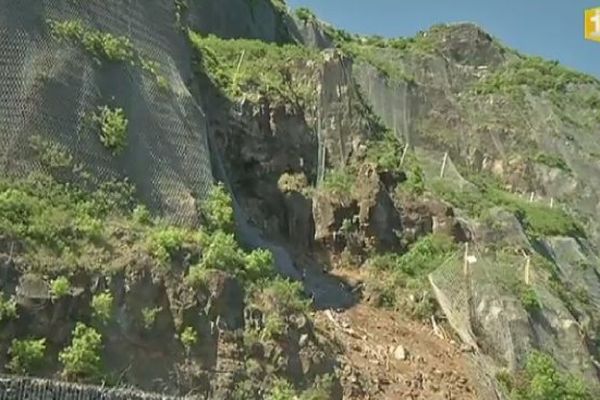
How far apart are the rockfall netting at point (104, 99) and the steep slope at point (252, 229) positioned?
0.13 feet

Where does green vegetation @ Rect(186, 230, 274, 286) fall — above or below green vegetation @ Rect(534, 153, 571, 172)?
below

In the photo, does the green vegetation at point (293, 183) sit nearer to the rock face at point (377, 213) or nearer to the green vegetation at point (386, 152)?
the rock face at point (377, 213)

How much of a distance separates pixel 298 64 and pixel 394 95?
8.85 metres

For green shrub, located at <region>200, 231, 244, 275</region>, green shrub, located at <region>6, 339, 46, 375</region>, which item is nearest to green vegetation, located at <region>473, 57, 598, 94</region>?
green shrub, located at <region>200, 231, 244, 275</region>

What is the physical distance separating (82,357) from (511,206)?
20106mm

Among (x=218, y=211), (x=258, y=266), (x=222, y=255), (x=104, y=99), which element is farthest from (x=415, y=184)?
(x=222, y=255)

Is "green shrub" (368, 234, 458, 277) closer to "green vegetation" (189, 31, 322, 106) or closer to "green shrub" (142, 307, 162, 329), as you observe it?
"green vegetation" (189, 31, 322, 106)

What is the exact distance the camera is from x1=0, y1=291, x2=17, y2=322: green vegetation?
1225 cm

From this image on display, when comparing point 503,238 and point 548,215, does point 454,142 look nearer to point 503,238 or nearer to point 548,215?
point 548,215

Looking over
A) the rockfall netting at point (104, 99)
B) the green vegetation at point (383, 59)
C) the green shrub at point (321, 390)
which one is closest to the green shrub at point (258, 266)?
the rockfall netting at point (104, 99)

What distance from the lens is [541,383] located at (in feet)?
64.9

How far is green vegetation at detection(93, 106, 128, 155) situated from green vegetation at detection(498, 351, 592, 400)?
354 inches

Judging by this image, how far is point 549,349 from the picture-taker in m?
22.0

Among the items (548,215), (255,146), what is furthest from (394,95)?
(255,146)
